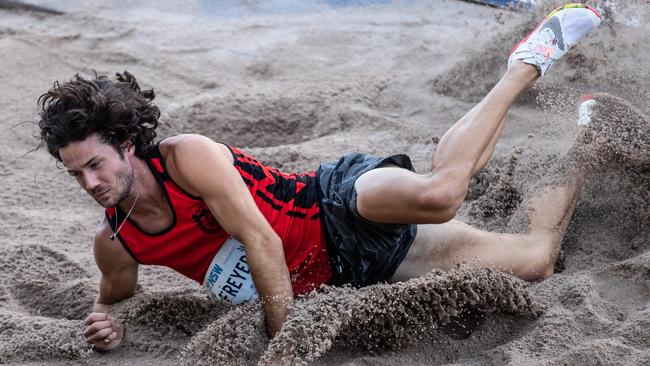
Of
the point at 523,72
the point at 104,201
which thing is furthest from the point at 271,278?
the point at 523,72

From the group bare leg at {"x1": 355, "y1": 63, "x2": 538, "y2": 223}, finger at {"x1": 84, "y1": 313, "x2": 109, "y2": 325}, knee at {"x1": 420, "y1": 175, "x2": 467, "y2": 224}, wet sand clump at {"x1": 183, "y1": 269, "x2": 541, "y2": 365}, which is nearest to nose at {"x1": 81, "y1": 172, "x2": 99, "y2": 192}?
finger at {"x1": 84, "y1": 313, "x2": 109, "y2": 325}

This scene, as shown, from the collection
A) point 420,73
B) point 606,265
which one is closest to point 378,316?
point 606,265

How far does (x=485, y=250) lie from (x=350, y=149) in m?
1.35

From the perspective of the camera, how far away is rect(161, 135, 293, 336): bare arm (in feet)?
8.24

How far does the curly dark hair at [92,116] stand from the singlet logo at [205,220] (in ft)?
0.90

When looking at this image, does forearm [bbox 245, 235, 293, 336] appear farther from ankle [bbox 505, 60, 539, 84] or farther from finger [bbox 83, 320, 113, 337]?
ankle [bbox 505, 60, 539, 84]

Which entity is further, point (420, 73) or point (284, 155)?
point (420, 73)

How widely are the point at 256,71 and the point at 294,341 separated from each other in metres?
3.14

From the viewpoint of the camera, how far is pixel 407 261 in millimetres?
2891

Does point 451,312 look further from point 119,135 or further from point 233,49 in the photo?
point 233,49

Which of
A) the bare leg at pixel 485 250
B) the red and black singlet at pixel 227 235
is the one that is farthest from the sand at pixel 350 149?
the red and black singlet at pixel 227 235

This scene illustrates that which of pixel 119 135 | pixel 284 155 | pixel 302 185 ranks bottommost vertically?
pixel 284 155

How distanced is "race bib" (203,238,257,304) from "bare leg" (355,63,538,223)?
43cm

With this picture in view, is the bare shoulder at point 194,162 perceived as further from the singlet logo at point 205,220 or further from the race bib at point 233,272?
the race bib at point 233,272
